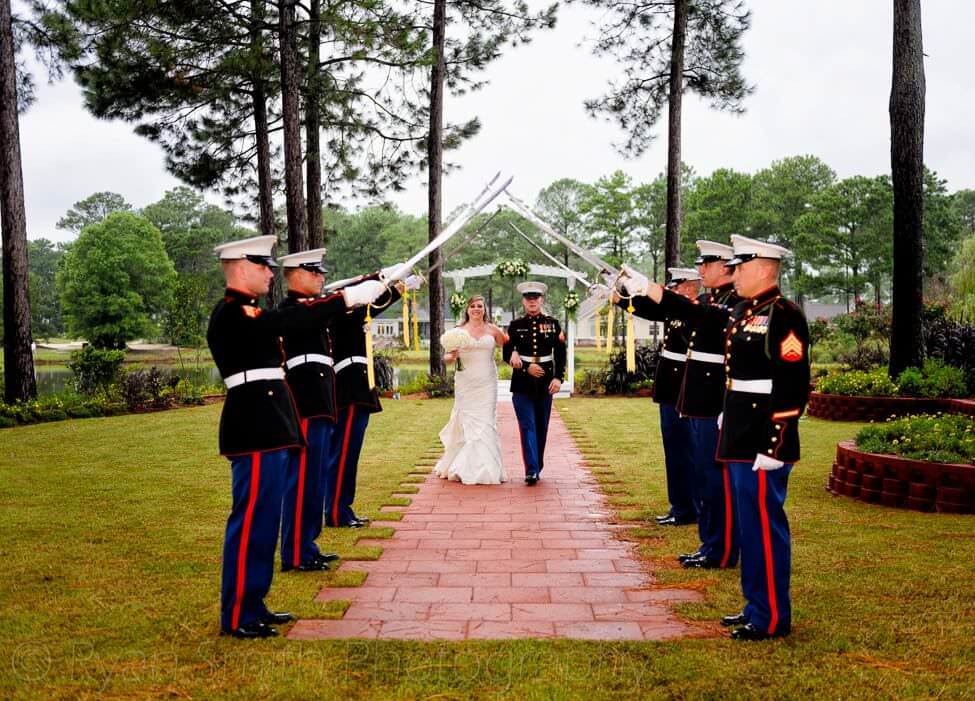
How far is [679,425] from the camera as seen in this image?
6.91m

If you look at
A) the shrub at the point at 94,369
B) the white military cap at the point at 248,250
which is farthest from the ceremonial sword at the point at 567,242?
the shrub at the point at 94,369

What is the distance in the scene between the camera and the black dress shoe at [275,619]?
4398 mm

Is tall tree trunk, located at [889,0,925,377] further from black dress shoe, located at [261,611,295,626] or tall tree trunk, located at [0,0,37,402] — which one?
tall tree trunk, located at [0,0,37,402]

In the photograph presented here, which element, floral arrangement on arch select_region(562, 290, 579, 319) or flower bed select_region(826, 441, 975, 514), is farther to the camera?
floral arrangement on arch select_region(562, 290, 579, 319)

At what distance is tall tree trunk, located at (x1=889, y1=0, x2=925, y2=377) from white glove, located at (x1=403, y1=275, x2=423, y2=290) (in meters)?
8.83

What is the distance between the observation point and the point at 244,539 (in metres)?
4.20

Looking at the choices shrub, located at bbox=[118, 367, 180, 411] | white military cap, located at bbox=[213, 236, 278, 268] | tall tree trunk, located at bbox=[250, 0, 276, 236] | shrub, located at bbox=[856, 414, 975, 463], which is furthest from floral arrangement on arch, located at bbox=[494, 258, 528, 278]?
white military cap, located at bbox=[213, 236, 278, 268]

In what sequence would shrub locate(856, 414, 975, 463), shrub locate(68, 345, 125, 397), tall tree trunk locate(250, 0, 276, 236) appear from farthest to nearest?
tall tree trunk locate(250, 0, 276, 236)
shrub locate(68, 345, 125, 397)
shrub locate(856, 414, 975, 463)

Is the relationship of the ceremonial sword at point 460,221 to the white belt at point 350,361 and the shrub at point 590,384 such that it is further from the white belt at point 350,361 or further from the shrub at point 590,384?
the shrub at point 590,384

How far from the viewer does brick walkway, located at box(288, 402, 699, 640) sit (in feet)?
14.3

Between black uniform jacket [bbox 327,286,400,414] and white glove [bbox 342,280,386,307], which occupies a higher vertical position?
white glove [bbox 342,280,386,307]

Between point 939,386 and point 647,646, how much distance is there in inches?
419

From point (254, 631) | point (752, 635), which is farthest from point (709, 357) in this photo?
point (254, 631)

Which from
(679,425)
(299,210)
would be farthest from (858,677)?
(299,210)
